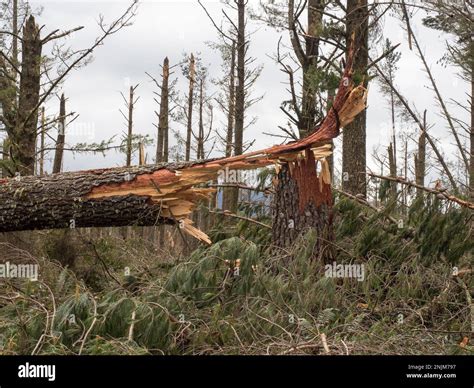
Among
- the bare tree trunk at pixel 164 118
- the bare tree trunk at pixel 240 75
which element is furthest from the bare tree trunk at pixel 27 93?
the bare tree trunk at pixel 164 118

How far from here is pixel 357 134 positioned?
8492 mm

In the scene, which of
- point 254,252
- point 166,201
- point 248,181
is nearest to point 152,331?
point 254,252

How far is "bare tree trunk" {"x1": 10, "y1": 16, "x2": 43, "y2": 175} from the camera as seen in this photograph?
887cm

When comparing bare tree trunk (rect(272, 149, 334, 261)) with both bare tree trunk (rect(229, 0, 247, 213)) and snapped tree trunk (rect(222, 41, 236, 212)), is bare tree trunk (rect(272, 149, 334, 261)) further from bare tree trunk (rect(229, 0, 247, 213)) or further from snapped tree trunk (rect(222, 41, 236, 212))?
bare tree trunk (rect(229, 0, 247, 213))

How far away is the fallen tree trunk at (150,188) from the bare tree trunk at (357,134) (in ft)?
6.47

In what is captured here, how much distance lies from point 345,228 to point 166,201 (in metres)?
1.87

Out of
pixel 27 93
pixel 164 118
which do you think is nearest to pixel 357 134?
pixel 27 93

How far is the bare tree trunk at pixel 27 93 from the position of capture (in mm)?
8867

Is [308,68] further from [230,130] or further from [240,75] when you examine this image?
[230,130]

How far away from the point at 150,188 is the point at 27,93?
3.54m

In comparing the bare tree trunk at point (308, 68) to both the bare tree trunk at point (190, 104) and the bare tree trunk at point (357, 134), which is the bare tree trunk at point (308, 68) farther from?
the bare tree trunk at point (190, 104)

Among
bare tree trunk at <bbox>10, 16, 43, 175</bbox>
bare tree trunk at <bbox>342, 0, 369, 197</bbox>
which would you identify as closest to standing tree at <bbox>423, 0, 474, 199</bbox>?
bare tree trunk at <bbox>342, 0, 369, 197</bbox>

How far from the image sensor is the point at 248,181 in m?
7.48
